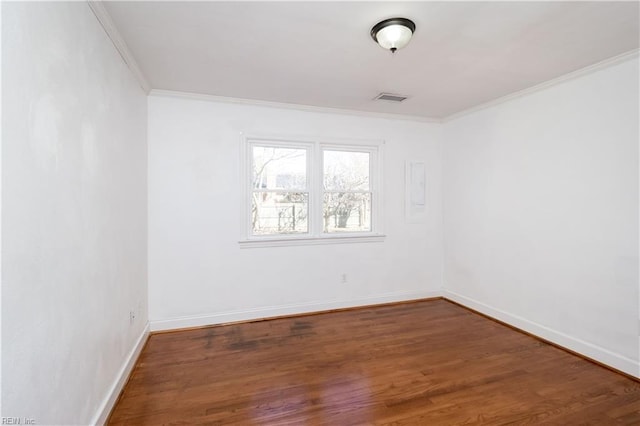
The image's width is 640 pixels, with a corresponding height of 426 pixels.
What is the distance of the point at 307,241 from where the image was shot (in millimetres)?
3889

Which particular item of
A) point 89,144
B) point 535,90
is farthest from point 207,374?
point 535,90

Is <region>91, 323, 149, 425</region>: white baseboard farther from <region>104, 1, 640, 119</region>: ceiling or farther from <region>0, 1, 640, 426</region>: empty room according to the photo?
<region>104, 1, 640, 119</region>: ceiling

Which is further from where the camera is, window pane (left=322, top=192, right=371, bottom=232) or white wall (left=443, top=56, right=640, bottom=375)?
window pane (left=322, top=192, right=371, bottom=232)

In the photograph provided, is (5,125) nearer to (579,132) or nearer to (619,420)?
(619,420)

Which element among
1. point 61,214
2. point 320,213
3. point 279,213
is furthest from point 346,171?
point 61,214

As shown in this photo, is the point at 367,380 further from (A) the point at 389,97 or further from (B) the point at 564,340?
(A) the point at 389,97

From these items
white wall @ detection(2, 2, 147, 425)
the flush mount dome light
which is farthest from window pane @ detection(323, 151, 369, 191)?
white wall @ detection(2, 2, 147, 425)

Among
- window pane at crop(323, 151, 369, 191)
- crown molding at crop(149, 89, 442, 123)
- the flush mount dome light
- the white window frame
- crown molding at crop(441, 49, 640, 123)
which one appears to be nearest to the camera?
the flush mount dome light

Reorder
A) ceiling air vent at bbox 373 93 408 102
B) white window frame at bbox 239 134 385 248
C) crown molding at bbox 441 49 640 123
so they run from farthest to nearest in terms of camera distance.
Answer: white window frame at bbox 239 134 385 248, ceiling air vent at bbox 373 93 408 102, crown molding at bbox 441 49 640 123

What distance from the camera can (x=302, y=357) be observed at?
9.17ft

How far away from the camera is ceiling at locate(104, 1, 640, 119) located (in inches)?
76.0

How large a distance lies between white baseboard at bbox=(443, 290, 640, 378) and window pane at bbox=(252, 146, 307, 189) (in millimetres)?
2773

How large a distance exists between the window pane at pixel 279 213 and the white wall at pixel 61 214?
156 cm

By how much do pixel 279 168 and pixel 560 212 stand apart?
10.1ft
